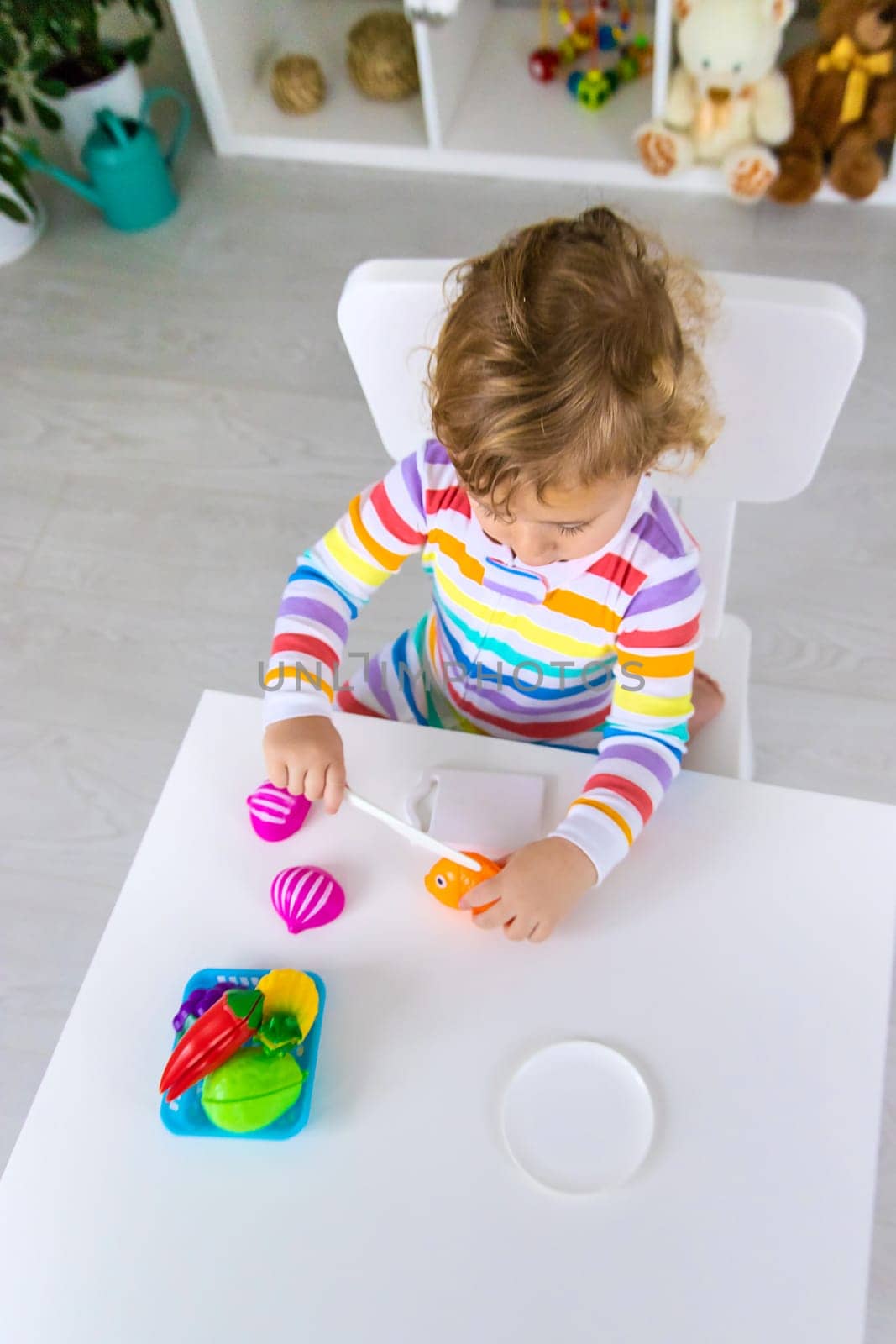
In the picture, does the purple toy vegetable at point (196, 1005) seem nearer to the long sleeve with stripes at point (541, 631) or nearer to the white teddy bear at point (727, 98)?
the long sleeve with stripes at point (541, 631)

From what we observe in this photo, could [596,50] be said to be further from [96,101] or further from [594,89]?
[96,101]

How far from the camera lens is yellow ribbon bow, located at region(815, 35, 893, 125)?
1617mm

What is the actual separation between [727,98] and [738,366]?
119 centimetres

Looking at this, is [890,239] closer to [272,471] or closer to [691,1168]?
[272,471]

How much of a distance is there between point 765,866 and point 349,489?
1.04 meters

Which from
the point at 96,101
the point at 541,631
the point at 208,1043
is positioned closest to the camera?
the point at 208,1043

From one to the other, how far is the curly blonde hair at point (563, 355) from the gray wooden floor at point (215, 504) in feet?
2.55

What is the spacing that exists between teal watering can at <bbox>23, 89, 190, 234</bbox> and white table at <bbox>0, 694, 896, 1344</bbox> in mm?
1451

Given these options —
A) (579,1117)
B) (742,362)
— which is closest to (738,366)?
(742,362)

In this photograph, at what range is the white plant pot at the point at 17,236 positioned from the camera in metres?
1.86

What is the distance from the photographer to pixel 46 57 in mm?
1634

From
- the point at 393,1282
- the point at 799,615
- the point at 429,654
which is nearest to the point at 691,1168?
the point at 393,1282

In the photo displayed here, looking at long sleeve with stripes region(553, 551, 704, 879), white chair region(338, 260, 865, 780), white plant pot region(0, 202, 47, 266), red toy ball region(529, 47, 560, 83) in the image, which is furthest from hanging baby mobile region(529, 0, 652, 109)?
long sleeve with stripes region(553, 551, 704, 879)

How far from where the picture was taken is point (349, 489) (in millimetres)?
1573
